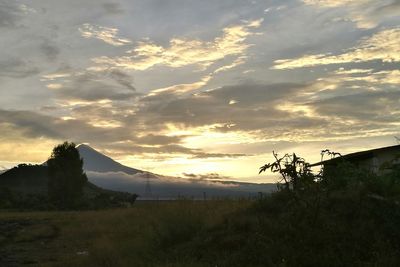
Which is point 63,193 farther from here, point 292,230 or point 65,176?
point 292,230

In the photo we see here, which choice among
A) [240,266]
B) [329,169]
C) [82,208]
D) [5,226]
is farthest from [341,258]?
[82,208]

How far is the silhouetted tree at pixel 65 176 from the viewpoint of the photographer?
7550 centimetres

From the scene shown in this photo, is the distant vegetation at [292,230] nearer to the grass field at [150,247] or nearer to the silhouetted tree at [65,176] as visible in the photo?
the grass field at [150,247]

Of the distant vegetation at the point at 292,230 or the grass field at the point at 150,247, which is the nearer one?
the distant vegetation at the point at 292,230

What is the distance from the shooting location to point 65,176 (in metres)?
77.1

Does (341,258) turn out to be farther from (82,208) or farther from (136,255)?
(82,208)

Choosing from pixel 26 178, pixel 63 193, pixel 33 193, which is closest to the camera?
pixel 63 193

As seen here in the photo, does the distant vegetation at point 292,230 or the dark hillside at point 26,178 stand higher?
the dark hillside at point 26,178

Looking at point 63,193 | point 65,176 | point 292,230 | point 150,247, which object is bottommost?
point 150,247

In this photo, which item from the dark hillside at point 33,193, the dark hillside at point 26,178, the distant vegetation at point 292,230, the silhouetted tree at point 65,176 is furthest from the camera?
the dark hillside at point 26,178

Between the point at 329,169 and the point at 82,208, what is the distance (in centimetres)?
6353

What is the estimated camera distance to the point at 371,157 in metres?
28.1

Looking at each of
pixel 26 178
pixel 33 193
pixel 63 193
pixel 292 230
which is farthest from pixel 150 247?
pixel 26 178

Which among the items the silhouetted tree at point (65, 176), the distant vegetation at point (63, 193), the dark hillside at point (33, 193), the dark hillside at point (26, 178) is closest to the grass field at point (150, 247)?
the distant vegetation at point (63, 193)
